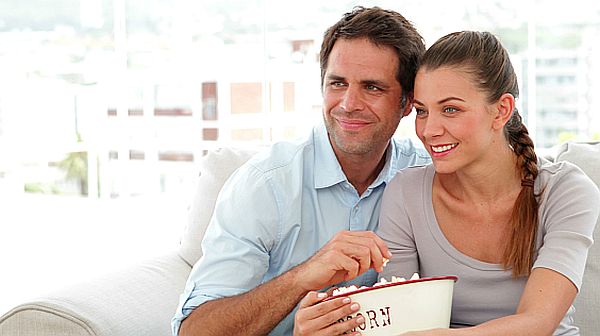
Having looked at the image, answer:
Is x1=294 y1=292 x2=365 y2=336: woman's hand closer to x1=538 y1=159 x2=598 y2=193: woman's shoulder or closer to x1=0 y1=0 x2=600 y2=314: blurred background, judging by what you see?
x1=538 y1=159 x2=598 y2=193: woman's shoulder

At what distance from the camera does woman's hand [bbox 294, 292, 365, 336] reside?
1.48 m

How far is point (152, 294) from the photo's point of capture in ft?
6.63

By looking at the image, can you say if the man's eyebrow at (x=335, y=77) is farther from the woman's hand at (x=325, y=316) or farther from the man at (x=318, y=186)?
the woman's hand at (x=325, y=316)

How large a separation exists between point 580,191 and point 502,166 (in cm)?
16

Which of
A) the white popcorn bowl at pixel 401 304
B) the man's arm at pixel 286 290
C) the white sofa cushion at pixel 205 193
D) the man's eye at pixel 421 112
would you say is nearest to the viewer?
the white popcorn bowl at pixel 401 304

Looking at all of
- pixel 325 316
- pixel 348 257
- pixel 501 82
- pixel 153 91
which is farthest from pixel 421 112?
pixel 153 91

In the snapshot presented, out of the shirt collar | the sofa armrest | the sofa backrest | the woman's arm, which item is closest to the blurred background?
the sofa armrest

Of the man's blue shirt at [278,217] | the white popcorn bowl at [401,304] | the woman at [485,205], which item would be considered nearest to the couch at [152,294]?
the man's blue shirt at [278,217]

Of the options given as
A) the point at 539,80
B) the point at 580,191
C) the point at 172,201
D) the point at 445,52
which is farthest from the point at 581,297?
the point at 539,80

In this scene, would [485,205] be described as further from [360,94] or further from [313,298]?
[313,298]

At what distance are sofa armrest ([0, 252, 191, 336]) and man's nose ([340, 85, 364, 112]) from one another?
0.62 metres

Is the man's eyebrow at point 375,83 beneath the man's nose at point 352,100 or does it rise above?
above

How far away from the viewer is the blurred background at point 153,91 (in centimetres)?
457

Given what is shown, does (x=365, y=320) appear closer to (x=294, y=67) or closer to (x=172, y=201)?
(x=172, y=201)
